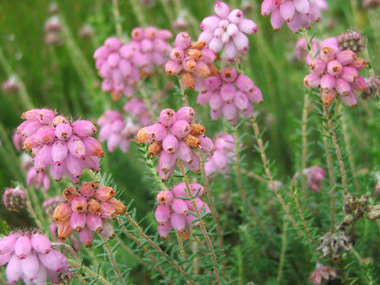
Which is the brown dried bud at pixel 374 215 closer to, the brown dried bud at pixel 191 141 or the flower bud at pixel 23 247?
A: the brown dried bud at pixel 191 141

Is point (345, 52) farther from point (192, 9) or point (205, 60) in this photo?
point (192, 9)

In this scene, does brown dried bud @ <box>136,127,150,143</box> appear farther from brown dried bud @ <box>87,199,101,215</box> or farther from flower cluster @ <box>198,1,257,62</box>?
flower cluster @ <box>198,1,257,62</box>

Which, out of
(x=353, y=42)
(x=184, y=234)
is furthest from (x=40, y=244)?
(x=353, y=42)

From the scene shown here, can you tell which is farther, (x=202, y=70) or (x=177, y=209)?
(x=202, y=70)

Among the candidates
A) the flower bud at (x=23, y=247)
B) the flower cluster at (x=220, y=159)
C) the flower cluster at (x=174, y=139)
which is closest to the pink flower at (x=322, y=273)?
the flower cluster at (x=220, y=159)

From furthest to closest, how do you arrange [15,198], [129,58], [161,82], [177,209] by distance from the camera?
[161,82]
[129,58]
[15,198]
[177,209]

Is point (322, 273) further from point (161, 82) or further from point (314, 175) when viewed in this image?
point (161, 82)

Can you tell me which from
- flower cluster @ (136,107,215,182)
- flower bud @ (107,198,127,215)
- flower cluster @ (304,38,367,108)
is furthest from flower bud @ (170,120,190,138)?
flower cluster @ (304,38,367,108)
